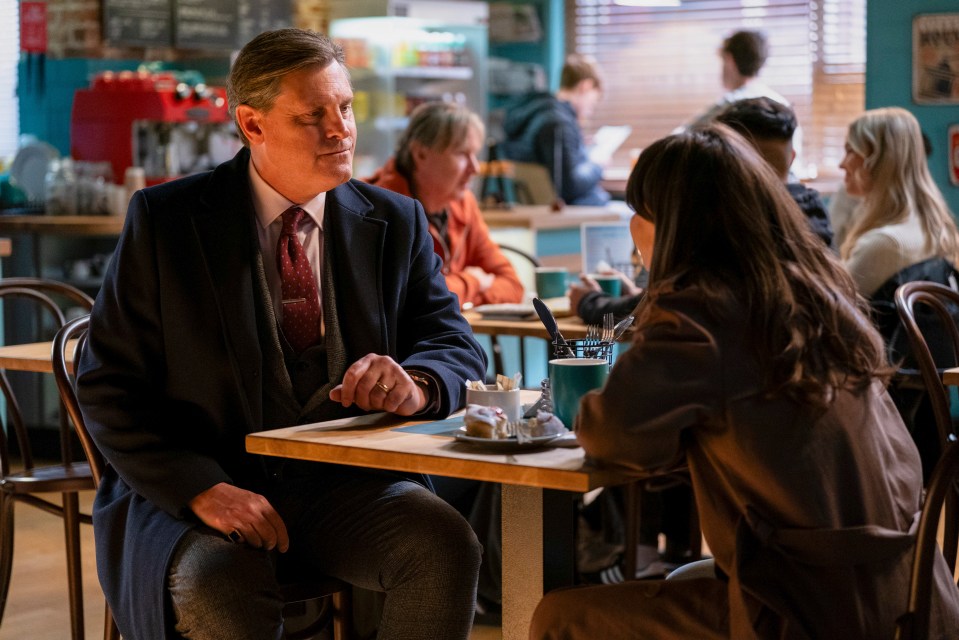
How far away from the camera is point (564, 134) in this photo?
7598mm

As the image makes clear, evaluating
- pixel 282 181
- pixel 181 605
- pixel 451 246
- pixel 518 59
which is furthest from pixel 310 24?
pixel 181 605

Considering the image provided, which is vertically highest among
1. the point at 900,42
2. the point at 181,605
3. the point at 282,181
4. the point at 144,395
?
the point at 900,42

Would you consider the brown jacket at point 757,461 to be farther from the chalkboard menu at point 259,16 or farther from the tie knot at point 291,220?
the chalkboard menu at point 259,16

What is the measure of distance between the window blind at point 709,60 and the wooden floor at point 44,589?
4831mm

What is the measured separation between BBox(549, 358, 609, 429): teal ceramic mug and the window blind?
5773mm

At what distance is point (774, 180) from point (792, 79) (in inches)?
265

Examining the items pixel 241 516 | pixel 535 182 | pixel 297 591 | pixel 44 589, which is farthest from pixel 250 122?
pixel 535 182

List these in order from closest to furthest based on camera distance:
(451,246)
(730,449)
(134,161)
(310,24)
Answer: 1. (730,449)
2. (451,246)
3. (134,161)
4. (310,24)

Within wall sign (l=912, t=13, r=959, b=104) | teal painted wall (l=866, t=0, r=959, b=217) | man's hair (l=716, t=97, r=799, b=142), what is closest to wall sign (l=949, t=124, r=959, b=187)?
teal painted wall (l=866, t=0, r=959, b=217)

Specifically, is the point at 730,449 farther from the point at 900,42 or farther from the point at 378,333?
the point at 900,42

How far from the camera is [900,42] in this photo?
5.40 meters

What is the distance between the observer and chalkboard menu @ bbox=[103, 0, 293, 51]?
655 cm

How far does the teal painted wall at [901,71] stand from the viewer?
5.34 meters

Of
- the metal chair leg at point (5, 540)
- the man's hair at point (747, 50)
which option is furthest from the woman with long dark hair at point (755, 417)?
the man's hair at point (747, 50)
